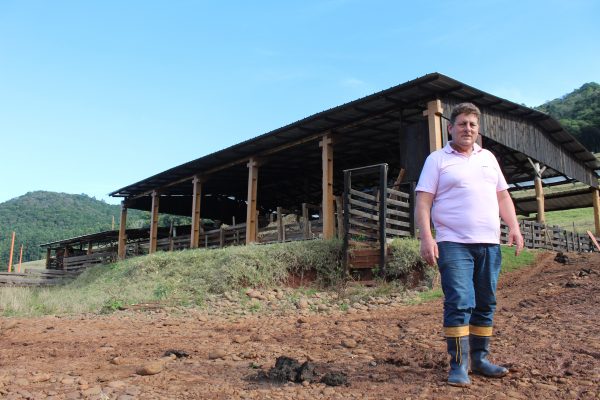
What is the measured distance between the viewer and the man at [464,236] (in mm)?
3154

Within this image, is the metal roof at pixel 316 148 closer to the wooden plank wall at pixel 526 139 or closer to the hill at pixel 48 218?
Result: the wooden plank wall at pixel 526 139

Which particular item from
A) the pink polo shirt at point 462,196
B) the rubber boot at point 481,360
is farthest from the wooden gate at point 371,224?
the pink polo shirt at point 462,196

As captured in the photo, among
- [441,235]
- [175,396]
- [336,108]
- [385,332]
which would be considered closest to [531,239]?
[336,108]

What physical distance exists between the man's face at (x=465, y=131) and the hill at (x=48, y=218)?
77.2 meters

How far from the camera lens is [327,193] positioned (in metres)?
13.4

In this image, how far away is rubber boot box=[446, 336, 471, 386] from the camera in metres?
3.07

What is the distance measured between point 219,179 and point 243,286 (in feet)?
37.5

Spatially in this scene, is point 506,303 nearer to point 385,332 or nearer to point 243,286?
point 385,332

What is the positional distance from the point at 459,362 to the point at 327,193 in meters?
10.4

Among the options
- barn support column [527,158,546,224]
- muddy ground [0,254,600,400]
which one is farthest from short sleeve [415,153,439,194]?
barn support column [527,158,546,224]

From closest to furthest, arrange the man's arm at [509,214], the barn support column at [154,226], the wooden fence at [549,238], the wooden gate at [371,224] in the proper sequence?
the man's arm at [509,214], the wooden gate at [371,224], the wooden fence at [549,238], the barn support column at [154,226]

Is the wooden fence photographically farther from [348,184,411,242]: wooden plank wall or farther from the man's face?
the man's face

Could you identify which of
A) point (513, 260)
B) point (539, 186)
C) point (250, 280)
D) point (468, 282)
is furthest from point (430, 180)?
point (539, 186)

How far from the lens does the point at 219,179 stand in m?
20.9
